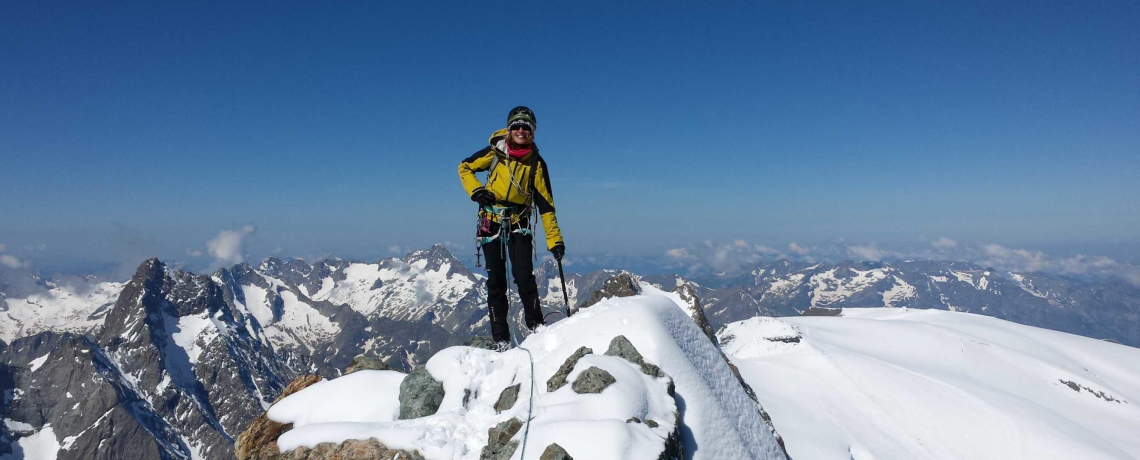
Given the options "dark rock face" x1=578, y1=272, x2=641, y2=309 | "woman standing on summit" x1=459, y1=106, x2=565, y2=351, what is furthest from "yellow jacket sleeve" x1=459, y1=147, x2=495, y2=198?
"dark rock face" x1=578, y1=272, x2=641, y2=309

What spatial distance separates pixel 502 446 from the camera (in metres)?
7.19

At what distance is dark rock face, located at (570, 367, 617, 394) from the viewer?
7773mm

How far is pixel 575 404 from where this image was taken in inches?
294

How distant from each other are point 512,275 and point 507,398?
132 inches

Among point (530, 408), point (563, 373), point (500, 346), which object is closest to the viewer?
point (530, 408)

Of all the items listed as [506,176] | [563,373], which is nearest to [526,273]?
[506,176]

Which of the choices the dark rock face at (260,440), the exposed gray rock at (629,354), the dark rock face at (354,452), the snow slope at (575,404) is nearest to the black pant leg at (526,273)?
the snow slope at (575,404)

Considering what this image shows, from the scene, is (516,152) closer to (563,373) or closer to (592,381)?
(563,373)

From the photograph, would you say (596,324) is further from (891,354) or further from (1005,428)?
(891,354)

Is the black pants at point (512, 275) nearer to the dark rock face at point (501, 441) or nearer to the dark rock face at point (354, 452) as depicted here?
the dark rock face at point (501, 441)

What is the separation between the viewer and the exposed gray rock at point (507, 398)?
27.2 feet

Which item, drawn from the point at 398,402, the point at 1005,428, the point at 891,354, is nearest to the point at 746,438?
the point at 398,402

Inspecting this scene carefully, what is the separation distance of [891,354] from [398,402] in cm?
7402

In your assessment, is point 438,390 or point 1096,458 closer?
point 438,390
